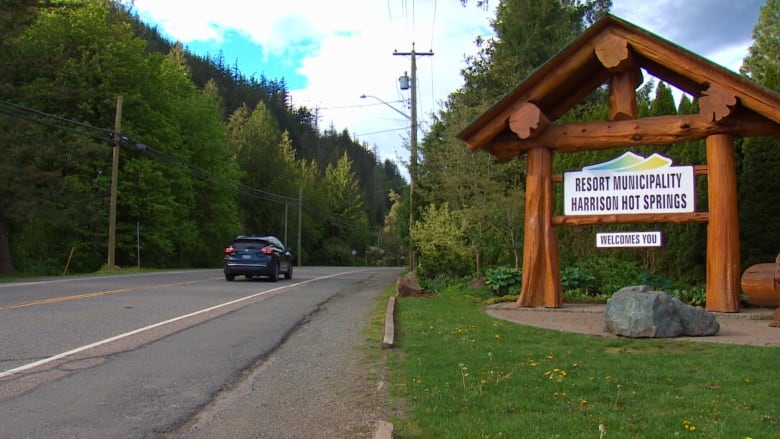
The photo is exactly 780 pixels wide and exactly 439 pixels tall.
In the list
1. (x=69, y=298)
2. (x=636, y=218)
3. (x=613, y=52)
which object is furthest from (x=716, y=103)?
(x=69, y=298)

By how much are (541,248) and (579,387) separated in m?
6.09

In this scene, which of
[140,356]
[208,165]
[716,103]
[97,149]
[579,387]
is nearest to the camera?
[579,387]

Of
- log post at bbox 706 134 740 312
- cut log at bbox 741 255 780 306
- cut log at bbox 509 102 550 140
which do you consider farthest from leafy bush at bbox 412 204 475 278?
cut log at bbox 741 255 780 306

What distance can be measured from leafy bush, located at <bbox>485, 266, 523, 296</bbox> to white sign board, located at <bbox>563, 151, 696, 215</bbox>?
8.67ft

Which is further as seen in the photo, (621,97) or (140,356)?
(621,97)

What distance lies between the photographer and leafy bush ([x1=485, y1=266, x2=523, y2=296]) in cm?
1373

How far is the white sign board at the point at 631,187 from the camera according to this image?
35.6 ft

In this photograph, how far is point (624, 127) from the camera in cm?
1109

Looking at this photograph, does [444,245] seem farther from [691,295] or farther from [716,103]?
[716,103]

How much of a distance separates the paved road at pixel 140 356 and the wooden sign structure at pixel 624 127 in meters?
3.94

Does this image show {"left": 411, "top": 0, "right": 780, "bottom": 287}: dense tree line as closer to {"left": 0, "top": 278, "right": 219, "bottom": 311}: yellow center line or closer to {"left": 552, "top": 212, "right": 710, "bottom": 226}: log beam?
{"left": 552, "top": 212, "right": 710, "bottom": 226}: log beam

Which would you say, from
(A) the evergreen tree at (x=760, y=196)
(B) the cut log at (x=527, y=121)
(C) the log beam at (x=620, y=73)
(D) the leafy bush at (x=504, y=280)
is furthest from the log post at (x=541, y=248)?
(A) the evergreen tree at (x=760, y=196)

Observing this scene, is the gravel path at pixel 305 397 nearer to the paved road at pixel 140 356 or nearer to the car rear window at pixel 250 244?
the paved road at pixel 140 356

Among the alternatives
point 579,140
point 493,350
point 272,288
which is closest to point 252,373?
point 493,350
